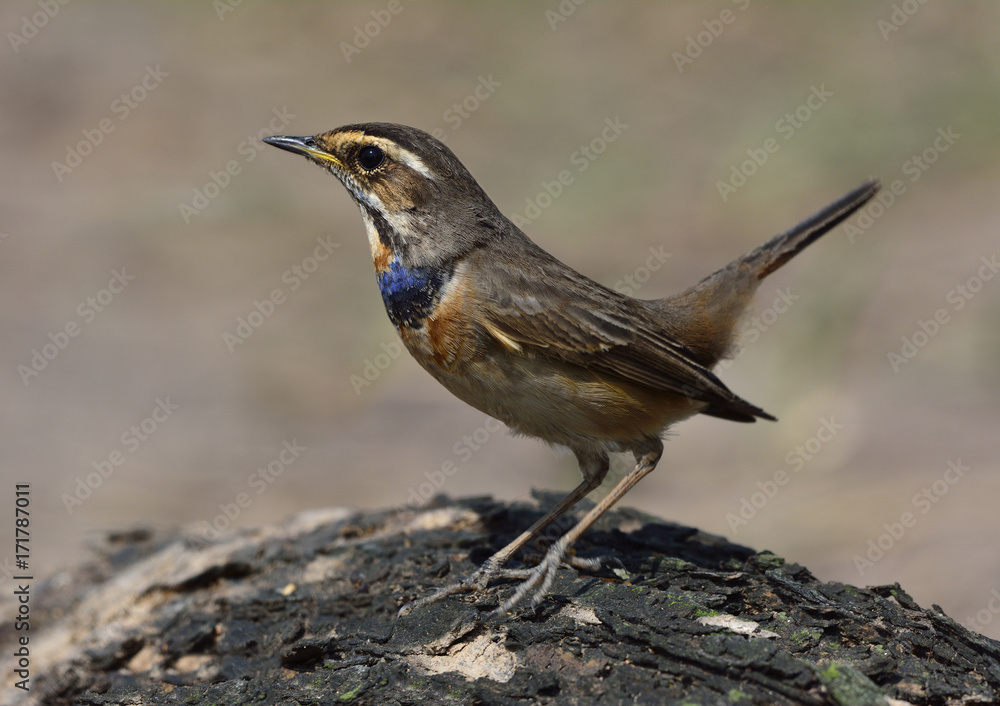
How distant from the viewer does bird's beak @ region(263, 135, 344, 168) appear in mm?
6405

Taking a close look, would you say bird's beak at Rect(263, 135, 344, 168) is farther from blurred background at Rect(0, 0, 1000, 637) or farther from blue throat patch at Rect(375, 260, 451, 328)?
blurred background at Rect(0, 0, 1000, 637)

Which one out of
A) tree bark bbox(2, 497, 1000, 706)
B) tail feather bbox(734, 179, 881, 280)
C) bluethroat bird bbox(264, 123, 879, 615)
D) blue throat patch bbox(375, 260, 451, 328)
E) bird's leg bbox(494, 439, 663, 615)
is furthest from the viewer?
tail feather bbox(734, 179, 881, 280)

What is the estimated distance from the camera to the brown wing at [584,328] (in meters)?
5.86

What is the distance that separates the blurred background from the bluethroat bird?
80.8 inches

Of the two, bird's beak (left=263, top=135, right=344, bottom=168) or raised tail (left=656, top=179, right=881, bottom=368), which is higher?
raised tail (left=656, top=179, right=881, bottom=368)

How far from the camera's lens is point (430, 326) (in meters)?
5.85

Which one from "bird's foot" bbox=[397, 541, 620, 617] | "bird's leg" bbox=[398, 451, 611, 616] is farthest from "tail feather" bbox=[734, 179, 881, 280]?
"bird's foot" bbox=[397, 541, 620, 617]

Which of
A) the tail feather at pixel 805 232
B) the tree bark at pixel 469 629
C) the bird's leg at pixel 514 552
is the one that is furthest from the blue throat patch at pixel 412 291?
the tail feather at pixel 805 232

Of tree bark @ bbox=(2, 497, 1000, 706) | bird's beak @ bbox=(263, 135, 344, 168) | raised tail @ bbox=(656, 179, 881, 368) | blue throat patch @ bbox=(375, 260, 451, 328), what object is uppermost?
raised tail @ bbox=(656, 179, 881, 368)

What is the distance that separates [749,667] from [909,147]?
14.3 metres

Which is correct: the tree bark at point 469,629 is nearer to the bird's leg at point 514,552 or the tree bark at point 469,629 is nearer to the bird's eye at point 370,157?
the bird's leg at point 514,552

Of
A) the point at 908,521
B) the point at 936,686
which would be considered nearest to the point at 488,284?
the point at 936,686

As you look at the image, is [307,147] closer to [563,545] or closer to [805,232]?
[563,545]

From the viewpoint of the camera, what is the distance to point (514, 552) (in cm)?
623
